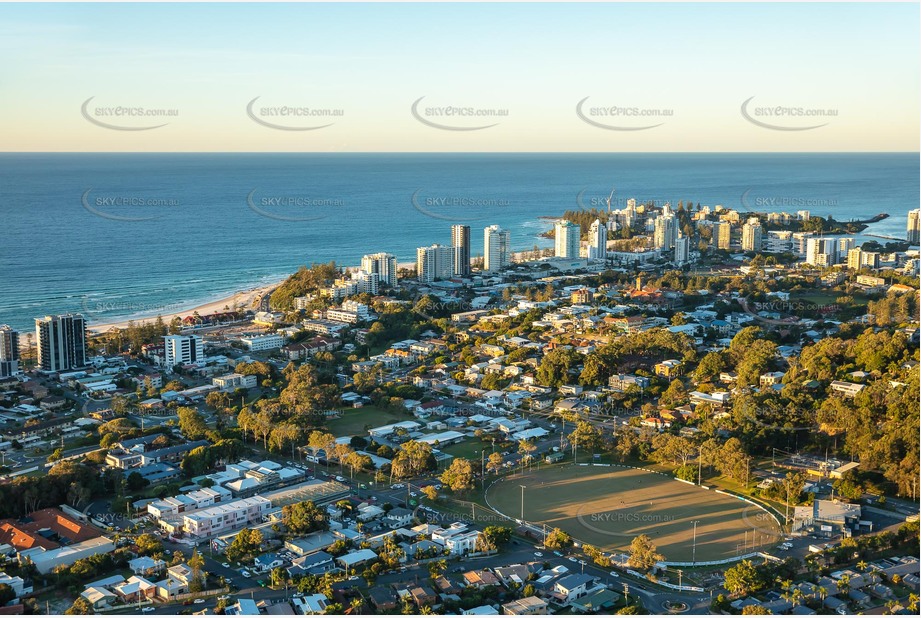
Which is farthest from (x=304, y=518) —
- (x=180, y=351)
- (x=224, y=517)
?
(x=180, y=351)

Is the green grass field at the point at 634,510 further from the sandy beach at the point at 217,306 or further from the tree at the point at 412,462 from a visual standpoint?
the sandy beach at the point at 217,306

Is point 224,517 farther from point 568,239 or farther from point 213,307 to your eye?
point 568,239

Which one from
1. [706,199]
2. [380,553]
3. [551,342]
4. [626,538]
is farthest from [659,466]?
[706,199]

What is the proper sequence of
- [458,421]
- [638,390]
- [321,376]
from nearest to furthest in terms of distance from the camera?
[458,421] → [638,390] → [321,376]

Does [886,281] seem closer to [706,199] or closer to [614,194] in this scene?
[706,199]

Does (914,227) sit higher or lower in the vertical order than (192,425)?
higher

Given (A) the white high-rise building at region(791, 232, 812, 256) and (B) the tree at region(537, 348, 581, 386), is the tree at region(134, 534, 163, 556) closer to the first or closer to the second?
(B) the tree at region(537, 348, 581, 386)

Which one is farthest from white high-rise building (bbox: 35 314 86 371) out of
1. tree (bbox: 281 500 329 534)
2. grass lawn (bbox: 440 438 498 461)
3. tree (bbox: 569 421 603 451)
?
tree (bbox: 569 421 603 451)
